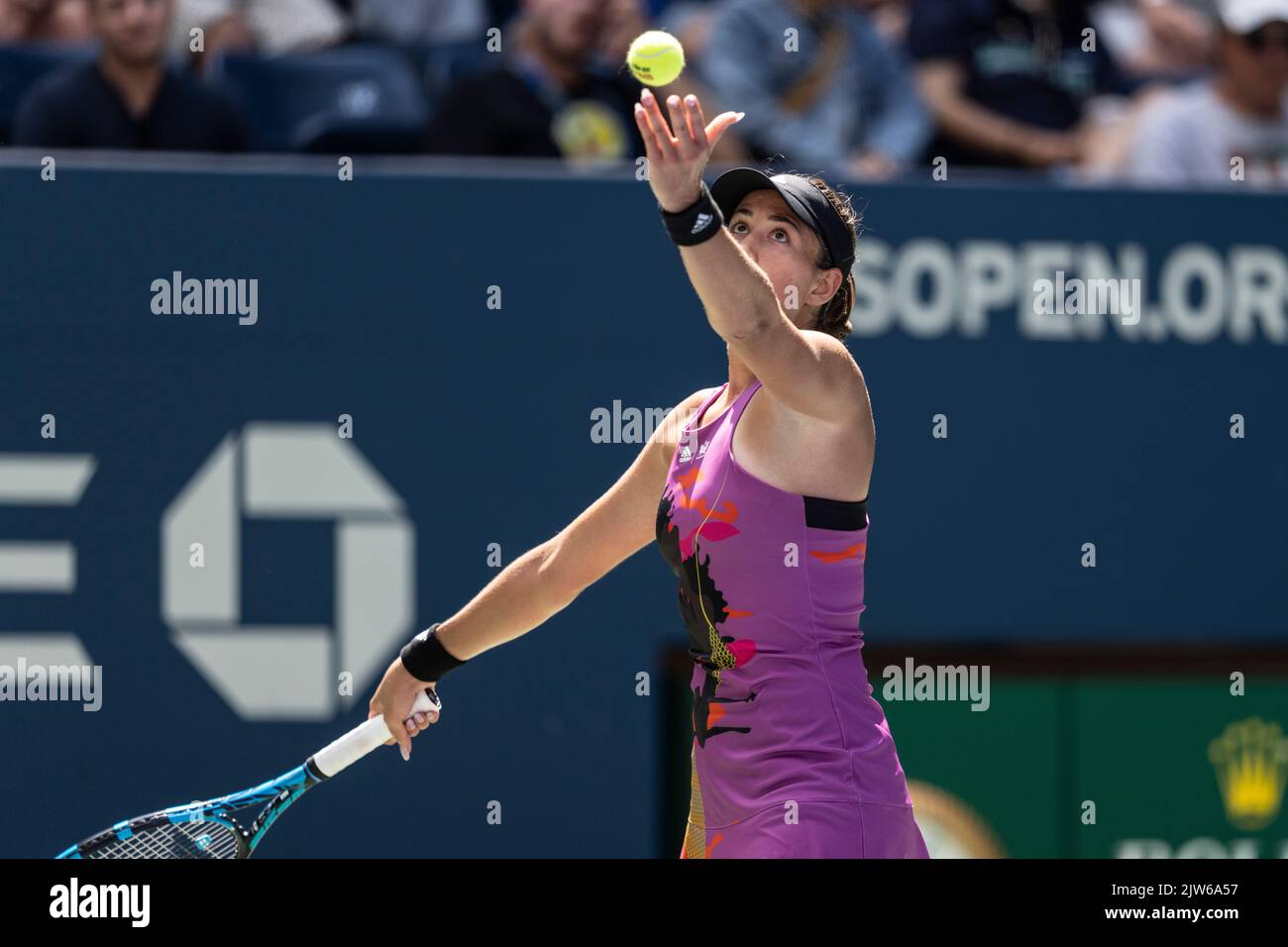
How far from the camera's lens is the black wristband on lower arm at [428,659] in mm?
3879

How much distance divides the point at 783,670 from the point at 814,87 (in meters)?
3.90

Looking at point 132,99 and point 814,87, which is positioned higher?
point 814,87

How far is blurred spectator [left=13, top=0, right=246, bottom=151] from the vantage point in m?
5.95

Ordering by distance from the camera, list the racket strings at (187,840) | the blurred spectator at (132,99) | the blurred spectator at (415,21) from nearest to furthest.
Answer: the racket strings at (187,840) < the blurred spectator at (132,99) < the blurred spectator at (415,21)

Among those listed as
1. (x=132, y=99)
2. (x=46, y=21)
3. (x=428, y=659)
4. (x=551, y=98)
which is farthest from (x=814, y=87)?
(x=428, y=659)

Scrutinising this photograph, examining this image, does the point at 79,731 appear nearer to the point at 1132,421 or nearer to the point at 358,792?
the point at 358,792

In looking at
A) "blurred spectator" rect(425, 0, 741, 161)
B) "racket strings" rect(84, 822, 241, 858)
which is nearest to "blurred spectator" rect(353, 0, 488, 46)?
"blurred spectator" rect(425, 0, 741, 161)

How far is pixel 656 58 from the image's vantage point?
3.08m

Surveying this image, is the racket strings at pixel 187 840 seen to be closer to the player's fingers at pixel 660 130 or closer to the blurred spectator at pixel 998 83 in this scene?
the player's fingers at pixel 660 130

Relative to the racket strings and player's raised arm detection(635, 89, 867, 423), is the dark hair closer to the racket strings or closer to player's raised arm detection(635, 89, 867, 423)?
player's raised arm detection(635, 89, 867, 423)

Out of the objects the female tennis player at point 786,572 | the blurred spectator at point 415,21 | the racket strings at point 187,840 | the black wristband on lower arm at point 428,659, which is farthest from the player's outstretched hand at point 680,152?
the blurred spectator at point 415,21

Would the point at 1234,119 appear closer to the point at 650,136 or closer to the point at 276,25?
the point at 276,25

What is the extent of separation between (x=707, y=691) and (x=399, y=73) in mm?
3841

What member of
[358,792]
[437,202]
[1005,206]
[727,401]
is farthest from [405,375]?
[727,401]
